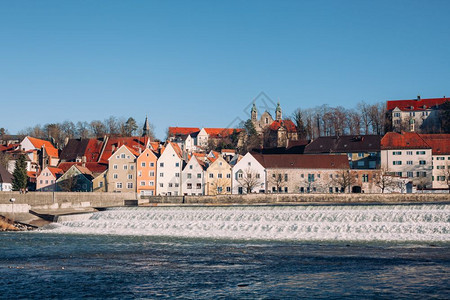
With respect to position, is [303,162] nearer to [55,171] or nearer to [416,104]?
[55,171]

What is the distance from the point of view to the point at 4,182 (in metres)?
79.2

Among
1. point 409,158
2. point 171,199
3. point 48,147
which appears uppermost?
point 48,147

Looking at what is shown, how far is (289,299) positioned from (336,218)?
24440 millimetres

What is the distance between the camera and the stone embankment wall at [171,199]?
195 feet

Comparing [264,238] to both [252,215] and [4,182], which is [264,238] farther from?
[4,182]

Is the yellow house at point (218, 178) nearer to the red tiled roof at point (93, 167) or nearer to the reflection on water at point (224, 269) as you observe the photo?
the red tiled roof at point (93, 167)

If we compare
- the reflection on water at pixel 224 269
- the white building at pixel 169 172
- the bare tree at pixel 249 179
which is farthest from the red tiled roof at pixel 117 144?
the reflection on water at pixel 224 269

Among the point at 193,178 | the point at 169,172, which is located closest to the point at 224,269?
the point at 193,178

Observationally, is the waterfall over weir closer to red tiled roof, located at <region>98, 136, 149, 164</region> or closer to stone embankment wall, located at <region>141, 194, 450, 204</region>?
stone embankment wall, located at <region>141, 194, 450, 204</region>

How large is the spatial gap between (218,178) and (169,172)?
7128 mm

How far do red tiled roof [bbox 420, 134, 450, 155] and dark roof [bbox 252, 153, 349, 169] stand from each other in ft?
56.6

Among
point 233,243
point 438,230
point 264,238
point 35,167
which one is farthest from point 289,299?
point 35,167

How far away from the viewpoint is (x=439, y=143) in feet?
282

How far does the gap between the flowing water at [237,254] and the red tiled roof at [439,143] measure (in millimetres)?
45643
